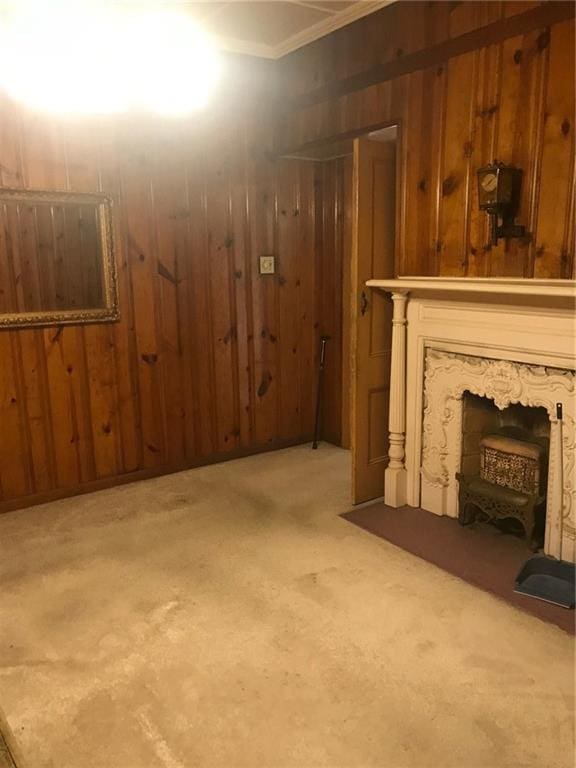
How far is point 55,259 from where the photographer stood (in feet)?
11.3

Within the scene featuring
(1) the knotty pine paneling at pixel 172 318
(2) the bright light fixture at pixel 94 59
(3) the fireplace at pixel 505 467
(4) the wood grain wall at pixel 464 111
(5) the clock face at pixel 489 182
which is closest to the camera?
(2) the bright light fixture at pixel 94 59

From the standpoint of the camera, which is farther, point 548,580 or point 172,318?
point 172,318

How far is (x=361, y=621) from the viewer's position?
94.7 inches

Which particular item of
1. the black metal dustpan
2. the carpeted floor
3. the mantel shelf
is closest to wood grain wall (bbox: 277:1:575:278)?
the mantel shelf

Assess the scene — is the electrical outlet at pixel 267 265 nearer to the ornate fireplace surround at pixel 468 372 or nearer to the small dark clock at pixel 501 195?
the ornate fireplace surround at pixel 468 372

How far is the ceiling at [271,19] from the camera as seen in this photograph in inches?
127

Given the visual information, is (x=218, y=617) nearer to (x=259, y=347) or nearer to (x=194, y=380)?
(x=194, y=380)

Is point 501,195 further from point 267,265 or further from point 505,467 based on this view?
point 267,265

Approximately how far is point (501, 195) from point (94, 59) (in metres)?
1.84

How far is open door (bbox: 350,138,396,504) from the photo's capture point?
3.26 m

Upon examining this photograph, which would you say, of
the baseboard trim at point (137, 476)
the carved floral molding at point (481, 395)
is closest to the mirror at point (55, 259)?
the baseboard trim at point (137, 476)

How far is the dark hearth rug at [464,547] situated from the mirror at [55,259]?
198 centimetres

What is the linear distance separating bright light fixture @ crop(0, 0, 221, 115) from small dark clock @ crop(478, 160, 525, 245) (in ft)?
4.49

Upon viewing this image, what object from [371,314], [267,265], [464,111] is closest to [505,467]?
[371,314]
